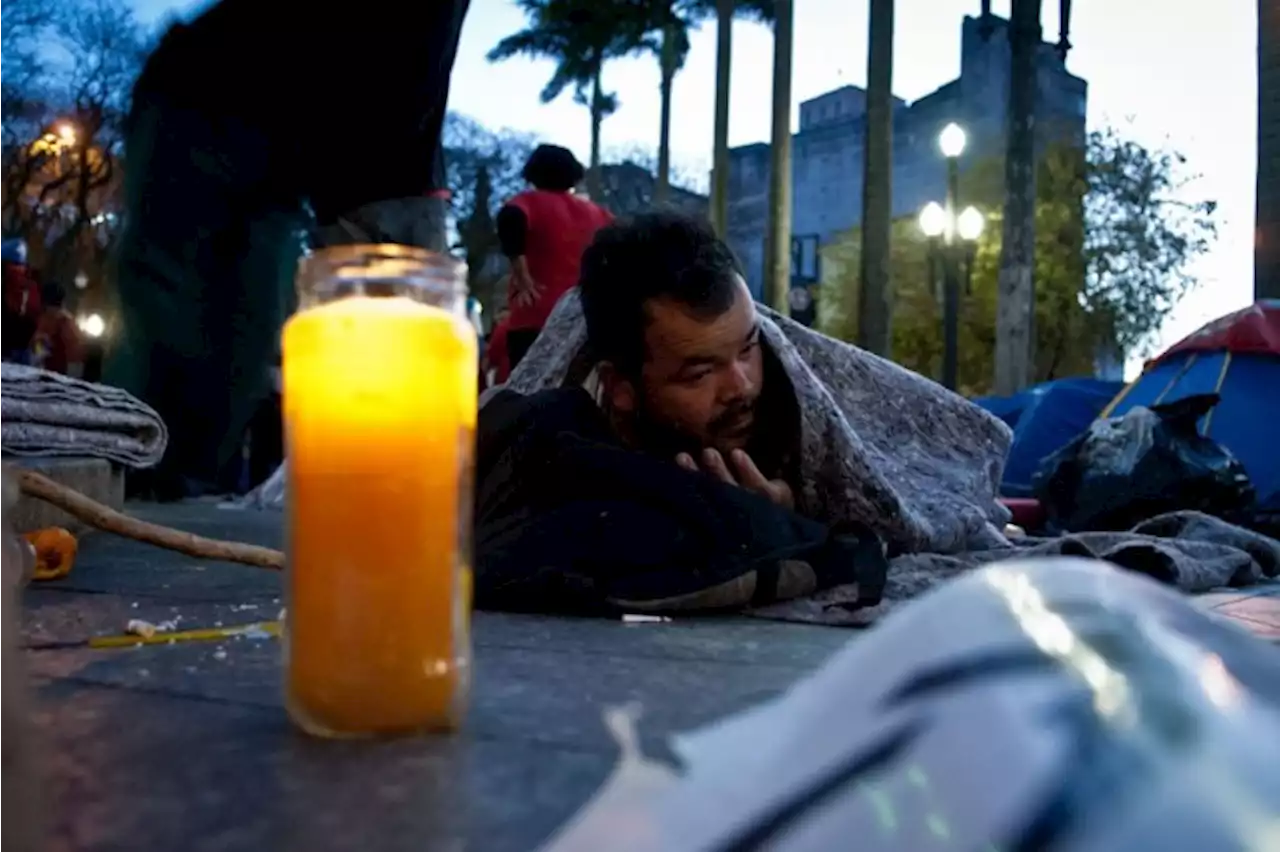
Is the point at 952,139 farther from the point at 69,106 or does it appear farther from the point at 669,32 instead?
the point at 669,32

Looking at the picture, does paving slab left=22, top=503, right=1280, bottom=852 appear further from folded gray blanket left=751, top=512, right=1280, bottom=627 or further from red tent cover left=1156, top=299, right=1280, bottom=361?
red tent cover left=1156, top=299, right=1280, bottom=361

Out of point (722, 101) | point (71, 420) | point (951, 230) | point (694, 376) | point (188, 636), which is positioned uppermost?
point (722, 101)

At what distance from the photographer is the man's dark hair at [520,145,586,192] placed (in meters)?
6.03

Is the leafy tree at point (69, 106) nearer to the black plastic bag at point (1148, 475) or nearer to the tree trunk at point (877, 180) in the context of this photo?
the black plastic bag at point (1148, 475)

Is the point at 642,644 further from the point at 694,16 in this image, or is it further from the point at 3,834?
the point at 694,16

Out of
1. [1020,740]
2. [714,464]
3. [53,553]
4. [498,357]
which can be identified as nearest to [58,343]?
[498,357]

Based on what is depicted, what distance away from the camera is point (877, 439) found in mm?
3041

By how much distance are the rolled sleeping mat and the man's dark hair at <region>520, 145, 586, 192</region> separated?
554 centimetres

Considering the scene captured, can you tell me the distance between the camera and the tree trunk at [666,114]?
22766mm

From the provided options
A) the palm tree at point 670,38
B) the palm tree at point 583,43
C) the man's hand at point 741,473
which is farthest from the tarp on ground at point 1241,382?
the palm tree at point 583,43

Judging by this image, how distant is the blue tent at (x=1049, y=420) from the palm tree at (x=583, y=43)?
66.2ft

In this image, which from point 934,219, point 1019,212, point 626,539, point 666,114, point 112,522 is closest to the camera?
point 112,522

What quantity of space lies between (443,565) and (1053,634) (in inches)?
21.4

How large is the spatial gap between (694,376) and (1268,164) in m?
5.61
